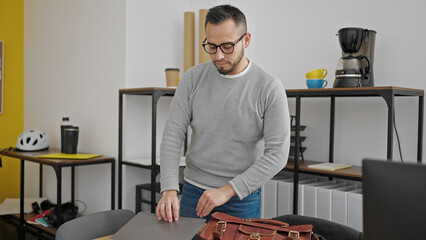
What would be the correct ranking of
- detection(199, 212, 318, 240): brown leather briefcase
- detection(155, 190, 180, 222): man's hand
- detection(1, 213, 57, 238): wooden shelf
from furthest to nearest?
1. detection(1, 213, 57, 238): wooden shelf
2. detection(155, 190, 180, 222): man's hand
3. detection(199, 212, 318, 240): brown leather briefcase

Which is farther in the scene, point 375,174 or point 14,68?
point 14,68

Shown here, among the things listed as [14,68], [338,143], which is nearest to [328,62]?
[338,143]

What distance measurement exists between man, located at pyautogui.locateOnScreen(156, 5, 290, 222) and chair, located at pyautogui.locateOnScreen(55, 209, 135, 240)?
0.90ft

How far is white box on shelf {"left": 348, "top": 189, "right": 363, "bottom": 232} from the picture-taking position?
2170 mm

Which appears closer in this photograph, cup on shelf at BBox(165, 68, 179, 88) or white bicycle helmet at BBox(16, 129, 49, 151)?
cup on shelf at BBox(165, 68, 179, 88)

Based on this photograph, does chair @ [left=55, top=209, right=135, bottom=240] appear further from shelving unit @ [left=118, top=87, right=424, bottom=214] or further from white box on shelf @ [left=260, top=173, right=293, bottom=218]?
white box on shelf @ [left=260, top=173, right=293, bottom=218]

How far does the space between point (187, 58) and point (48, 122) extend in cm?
159

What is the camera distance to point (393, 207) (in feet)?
2.37

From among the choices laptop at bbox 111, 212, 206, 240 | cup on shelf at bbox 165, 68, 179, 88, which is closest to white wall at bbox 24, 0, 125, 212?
cup on shelf at bbox 165, 68, 179, 88

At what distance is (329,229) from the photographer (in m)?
1.56

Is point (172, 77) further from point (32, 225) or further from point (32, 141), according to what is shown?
point (32, 225)

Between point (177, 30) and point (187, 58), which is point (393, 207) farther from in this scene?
point (177, 30)

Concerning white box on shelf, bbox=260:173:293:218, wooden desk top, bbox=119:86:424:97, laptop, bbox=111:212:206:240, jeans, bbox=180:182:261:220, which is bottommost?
white box on shelf, bbox=260:173:293:218

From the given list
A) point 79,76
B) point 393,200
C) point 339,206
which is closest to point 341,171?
point 339,206
